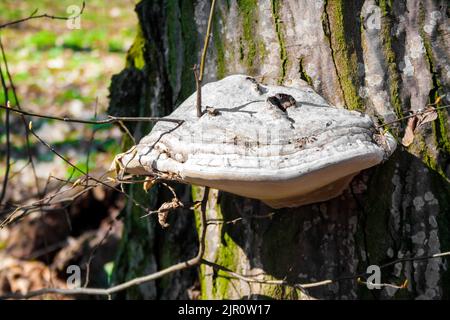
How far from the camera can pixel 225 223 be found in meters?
2.92

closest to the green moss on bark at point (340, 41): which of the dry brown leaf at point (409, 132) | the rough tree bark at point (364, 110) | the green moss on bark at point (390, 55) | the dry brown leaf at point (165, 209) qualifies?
the rough tree bark at point (364, 110)

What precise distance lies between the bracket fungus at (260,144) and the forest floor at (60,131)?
902mm

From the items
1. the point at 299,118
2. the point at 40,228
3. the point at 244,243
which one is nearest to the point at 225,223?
the point at 244,243

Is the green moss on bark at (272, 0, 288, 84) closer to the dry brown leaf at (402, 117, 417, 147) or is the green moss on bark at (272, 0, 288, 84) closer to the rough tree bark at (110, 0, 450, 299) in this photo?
the rough tree bark at (110, 0, 450, 299)

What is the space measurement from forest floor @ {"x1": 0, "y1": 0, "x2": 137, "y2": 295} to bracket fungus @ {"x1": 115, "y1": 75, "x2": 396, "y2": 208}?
902 mm

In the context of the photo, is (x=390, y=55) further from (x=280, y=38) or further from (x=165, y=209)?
(x=165, y=209)

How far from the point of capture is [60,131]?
7676 millimetres

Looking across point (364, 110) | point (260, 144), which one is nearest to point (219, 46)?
point (364, 110)

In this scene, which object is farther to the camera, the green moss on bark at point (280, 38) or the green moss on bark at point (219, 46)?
the green moss on bark at point (219, 46)

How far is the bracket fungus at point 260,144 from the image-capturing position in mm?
2074

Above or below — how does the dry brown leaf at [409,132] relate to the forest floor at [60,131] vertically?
below

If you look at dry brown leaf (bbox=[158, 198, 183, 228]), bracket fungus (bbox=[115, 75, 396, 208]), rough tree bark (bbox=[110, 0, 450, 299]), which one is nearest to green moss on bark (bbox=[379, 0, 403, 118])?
rough tree bark (bbox=[110, 0, 450, 299])

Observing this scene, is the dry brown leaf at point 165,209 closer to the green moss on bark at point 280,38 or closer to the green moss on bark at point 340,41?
the green moss on bark at point 280,38
